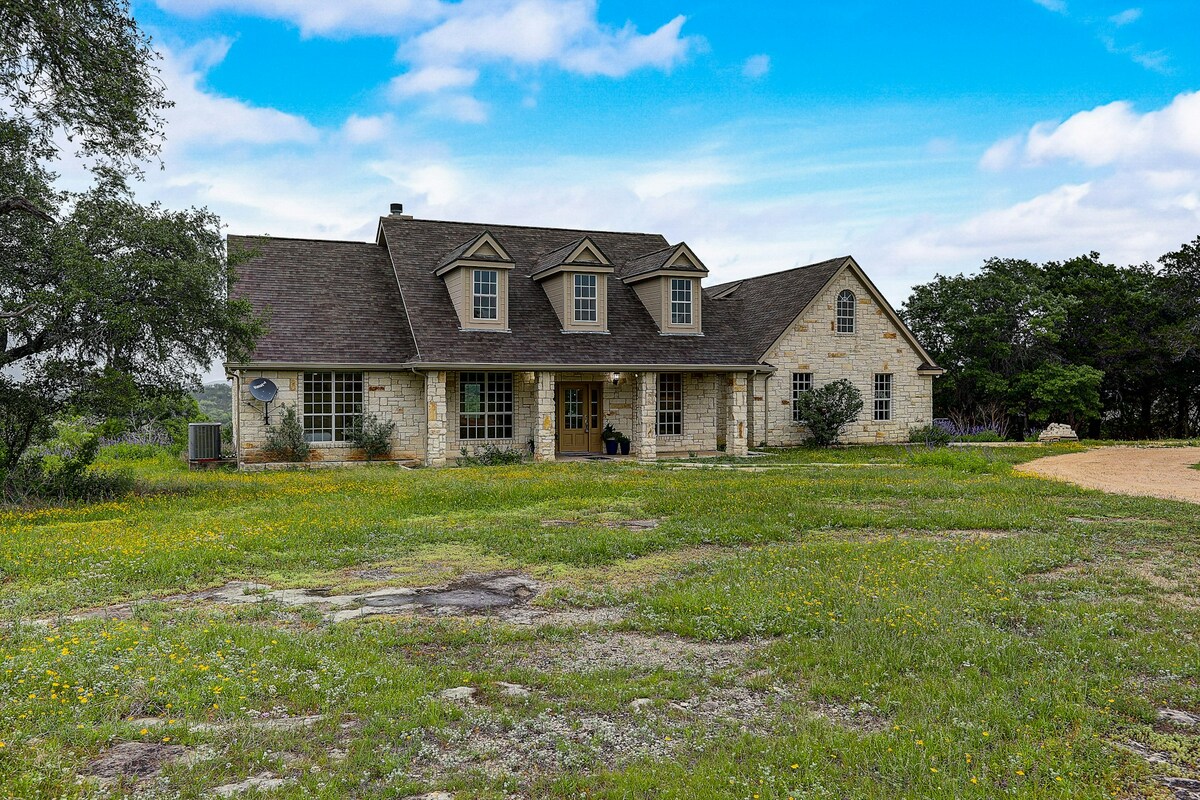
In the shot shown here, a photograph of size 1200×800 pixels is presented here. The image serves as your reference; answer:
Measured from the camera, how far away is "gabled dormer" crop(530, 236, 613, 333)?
24.2 m

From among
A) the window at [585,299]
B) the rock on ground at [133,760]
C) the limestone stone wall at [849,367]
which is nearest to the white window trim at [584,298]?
the window at [585,299]

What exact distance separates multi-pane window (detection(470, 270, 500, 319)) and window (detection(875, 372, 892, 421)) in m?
13.9

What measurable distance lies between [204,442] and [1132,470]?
77.2ft

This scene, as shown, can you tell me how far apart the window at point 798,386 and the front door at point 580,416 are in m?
6.95

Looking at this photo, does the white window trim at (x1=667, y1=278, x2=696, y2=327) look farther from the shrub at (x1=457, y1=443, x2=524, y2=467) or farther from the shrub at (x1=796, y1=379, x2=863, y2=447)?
the shrub at (x1=457, y1=443, x2=524, y2=467)

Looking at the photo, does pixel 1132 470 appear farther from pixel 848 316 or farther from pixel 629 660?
pixel 629 660

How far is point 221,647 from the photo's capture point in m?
6.32

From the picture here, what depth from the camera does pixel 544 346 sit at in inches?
926

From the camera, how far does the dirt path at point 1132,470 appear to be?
1591cm

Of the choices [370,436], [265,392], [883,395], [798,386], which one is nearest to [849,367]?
[883,395]

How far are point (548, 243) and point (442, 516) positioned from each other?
1675cm

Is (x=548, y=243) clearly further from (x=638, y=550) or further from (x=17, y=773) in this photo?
(x=17, y=773)

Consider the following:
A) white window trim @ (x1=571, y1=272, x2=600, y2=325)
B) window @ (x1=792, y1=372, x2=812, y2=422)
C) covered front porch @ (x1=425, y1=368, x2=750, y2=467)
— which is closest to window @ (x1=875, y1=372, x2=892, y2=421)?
window @ (x1=792, y1=372, x2=812, y2=422)

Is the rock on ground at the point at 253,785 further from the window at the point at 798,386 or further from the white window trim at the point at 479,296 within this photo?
the window at the point at 798,386
